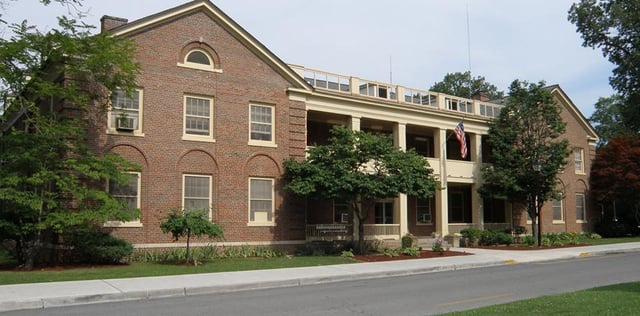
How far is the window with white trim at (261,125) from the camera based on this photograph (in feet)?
81.6

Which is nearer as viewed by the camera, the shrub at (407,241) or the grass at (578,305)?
the grass at (578,305)

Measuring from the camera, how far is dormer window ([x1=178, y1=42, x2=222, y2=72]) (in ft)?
76.7

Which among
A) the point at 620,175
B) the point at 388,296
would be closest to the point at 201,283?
the point at 388,296

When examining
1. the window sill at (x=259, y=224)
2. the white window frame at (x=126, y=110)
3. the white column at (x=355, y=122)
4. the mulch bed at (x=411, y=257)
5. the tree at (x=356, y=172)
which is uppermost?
the white column at (x=355, y=122)

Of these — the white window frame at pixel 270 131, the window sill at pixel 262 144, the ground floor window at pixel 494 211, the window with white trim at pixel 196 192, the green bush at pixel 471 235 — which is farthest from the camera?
the ground floor window at pixel 494 211

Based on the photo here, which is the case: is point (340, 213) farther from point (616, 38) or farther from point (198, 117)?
point (616, 38)

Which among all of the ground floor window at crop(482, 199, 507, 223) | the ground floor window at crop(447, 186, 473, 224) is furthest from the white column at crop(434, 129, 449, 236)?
the ground floor window at crop(482, 199, 507, 223)

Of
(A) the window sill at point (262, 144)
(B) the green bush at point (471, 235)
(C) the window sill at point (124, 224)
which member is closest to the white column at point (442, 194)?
(B) the green bush at point (471, 235)

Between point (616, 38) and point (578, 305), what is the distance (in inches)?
1412

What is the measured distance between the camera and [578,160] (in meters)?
39.8

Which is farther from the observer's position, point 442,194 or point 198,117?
point 442,194

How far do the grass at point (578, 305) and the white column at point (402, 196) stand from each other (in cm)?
1769

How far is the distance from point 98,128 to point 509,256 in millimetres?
16956

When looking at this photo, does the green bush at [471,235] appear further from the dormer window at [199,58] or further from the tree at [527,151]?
the dormer window at [199,58]
